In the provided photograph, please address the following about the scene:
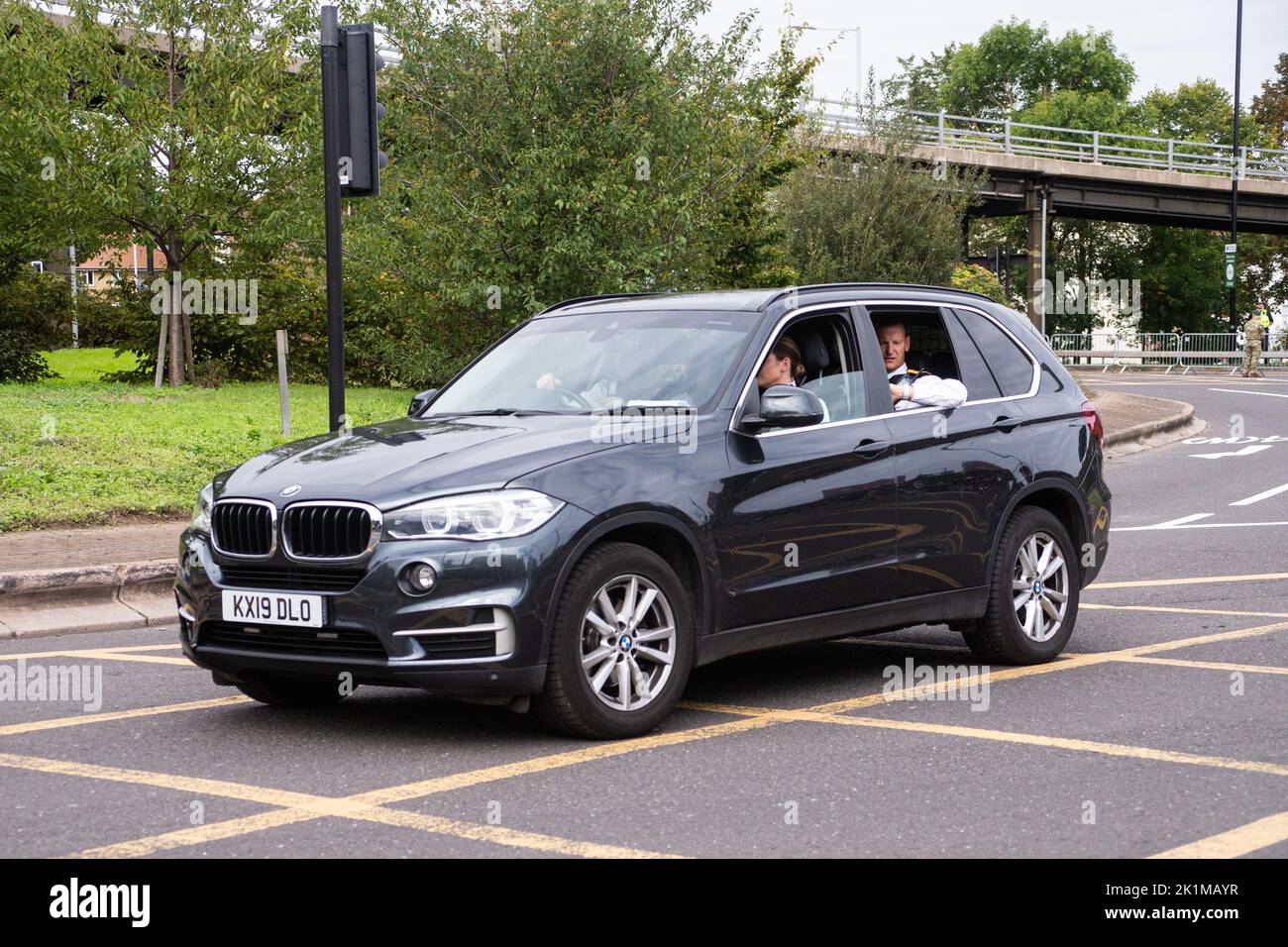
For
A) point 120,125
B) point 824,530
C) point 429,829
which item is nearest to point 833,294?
point 824,530

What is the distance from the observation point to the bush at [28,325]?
1022 inches

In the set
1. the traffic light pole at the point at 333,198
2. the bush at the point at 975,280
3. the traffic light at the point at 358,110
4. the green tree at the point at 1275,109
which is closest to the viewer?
the traffic light pole at the point at 333,198

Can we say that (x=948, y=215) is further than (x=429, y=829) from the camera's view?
Yes

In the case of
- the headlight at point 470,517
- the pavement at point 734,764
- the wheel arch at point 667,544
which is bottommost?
the pavement at point 734,764

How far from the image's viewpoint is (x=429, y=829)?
16.3 ft

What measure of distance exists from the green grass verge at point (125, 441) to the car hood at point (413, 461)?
20.9 feet

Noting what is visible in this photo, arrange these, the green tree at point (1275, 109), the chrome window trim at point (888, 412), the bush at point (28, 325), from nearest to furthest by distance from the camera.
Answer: the chrome window trim at point (888, 412), the bush at point (28, 325), the green tree at point (1275, 109)

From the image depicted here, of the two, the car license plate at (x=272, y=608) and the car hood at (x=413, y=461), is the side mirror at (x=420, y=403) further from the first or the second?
the car license plate at (x=272, y=608)

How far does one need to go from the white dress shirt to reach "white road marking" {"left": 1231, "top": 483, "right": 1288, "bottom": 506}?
949cm

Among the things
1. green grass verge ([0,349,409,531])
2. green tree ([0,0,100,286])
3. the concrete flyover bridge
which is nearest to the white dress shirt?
green grass verge ([0,349,409,531])

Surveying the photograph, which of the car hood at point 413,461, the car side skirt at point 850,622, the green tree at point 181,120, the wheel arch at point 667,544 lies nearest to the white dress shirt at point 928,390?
the car side skirt at point 850,622

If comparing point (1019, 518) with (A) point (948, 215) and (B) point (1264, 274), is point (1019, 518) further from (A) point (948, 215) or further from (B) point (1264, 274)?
(B) point (1264, 274)

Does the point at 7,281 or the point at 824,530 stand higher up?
the point at 7,281
